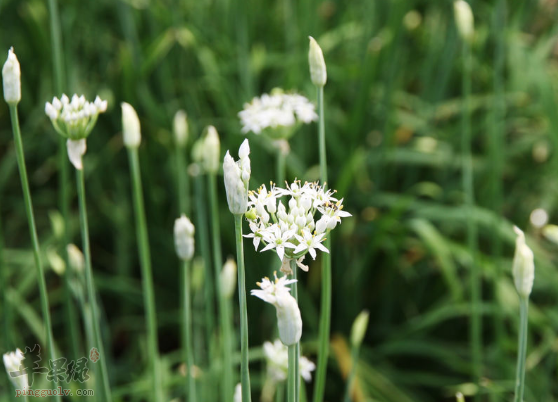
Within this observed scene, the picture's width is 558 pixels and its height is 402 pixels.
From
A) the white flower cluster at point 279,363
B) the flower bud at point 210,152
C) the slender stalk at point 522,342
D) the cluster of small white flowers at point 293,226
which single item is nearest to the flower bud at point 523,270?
the slender stalk at point 522,342

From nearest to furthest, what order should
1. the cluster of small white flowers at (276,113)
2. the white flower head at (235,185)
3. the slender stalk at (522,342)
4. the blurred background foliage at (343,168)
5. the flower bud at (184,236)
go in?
the white flower head at (235,185) < the slender stalk at (522,342) < the flower bud at (184,236) < the cluster of small white flowers at (276,113) < the blurred background foliage at (343,168)

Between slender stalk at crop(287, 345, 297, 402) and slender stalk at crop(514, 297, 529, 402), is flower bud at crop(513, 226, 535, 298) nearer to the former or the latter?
slender stalk at crop(514, 297, 529, 402)

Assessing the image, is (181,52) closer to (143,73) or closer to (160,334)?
(143,73)

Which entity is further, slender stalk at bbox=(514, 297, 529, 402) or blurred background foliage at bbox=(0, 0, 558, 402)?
blurred background foliage at bbox=(0, 0, 558, 402)

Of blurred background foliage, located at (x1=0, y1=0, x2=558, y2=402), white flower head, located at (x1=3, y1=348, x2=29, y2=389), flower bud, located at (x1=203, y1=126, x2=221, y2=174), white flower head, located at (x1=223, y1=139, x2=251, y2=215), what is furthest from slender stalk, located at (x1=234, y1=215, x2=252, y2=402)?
blurred background foliage, located at (x1=0, y1=0, x2=558, y2=402)

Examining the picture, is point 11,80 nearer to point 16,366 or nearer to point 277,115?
point 16,366

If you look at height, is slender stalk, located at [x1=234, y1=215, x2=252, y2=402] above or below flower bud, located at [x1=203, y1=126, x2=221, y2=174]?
below

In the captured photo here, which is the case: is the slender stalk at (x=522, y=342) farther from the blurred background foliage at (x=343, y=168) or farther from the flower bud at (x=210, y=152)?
the blurred background foliage at (x=343, y=168)
